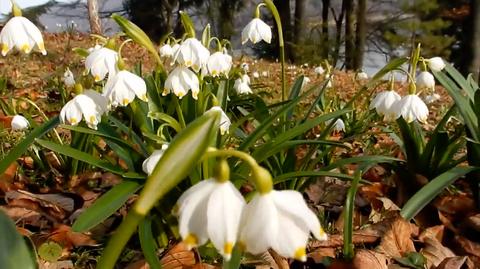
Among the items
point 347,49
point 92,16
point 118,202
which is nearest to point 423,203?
point 118,202

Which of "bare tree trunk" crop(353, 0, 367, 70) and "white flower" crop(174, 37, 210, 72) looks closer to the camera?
"white flower" crop(174, 37, 210, 72)

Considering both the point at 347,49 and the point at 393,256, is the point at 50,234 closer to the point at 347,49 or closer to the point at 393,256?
the point at 393,256

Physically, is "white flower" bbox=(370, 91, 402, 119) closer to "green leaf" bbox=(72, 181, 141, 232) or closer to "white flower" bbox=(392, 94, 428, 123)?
"white flower" bbox=(392, 94, 428, 123)

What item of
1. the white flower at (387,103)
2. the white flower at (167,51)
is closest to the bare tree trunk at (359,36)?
the white flower at (167,51)

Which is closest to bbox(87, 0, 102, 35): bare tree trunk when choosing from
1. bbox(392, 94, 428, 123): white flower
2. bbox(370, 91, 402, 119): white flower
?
bbox(370, 91, 402, 119): white flower

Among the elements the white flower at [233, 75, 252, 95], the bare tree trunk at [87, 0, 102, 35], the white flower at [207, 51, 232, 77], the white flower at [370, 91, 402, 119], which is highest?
the white flower at [207, 51, 232, 77]

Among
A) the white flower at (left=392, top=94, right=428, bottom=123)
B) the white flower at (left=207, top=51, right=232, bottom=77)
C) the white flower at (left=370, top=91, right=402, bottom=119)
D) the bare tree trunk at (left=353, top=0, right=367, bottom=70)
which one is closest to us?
the white flower at (left=392, top=94, right=428, bottom=123)
